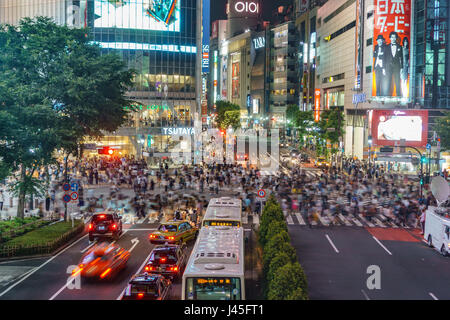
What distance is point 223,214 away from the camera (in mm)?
23578

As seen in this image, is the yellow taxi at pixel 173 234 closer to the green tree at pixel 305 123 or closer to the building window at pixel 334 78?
the green tree at pixel 305 123

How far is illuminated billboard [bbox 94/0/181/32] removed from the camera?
71812mm

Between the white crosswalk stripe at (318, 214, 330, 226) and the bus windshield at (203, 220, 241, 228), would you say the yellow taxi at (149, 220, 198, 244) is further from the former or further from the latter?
the white crosswalk stripe at (318, 214, 330, 226)

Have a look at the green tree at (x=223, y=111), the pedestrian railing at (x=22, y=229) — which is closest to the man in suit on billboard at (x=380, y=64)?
the pedestrian railing at (x=22, y=229)

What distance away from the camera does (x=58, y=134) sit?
27.7 m

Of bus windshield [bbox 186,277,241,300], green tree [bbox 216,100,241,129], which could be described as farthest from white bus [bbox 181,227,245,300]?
green tree [bbox 216,100,241,129]

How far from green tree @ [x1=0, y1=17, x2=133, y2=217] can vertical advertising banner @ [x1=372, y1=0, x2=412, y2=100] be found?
4284 cm

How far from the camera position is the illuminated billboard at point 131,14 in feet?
236

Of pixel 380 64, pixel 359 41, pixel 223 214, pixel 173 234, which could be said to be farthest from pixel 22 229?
pixel 359 41

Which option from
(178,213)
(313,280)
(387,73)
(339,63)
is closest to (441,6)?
Answer: (387,73)

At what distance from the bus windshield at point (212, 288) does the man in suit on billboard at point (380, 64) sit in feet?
190

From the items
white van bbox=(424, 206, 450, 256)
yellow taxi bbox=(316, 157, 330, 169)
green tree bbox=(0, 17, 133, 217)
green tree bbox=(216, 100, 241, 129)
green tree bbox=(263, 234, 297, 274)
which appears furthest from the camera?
green tree bbox=(216, 100, 241, 129)

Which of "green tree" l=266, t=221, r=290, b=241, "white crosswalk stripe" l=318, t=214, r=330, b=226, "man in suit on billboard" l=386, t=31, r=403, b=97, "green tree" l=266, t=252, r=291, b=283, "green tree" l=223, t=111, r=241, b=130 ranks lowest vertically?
"white crosswalk stripe" l=318, t=214, r=330, b=226

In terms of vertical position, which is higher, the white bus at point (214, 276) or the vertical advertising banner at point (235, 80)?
the vertical advertising banner at point (235, 80)
